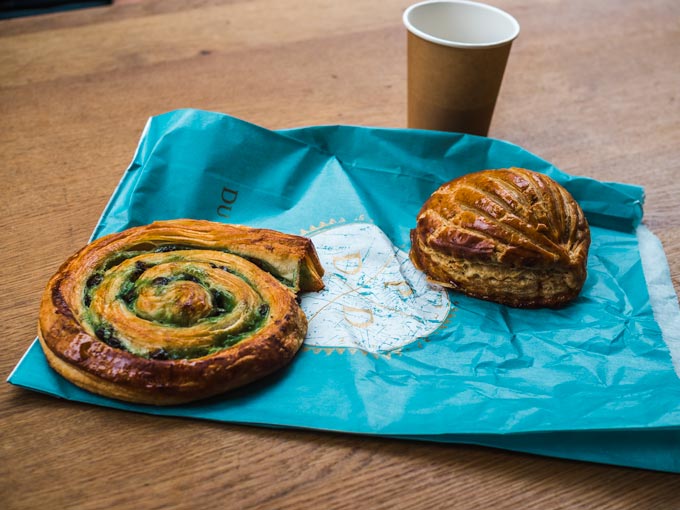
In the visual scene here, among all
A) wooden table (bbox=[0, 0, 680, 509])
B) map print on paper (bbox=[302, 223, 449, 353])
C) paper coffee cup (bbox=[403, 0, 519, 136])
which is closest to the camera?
wooden table (bbox=[0, 0, 680, 509])

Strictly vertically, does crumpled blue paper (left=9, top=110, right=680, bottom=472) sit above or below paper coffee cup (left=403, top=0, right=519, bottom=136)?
below

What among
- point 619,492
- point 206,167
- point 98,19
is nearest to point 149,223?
point 206,167

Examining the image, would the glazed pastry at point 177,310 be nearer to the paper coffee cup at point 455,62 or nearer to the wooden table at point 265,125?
the wooden table at point 265,125

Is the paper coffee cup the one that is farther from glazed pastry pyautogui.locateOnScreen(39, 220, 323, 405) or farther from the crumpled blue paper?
glazed pastry pyautogui.locateOnScreen(39, 220, 323, 405)

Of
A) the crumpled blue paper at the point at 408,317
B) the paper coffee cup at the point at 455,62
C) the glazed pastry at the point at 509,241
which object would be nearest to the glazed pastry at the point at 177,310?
the crumpled blue paper at the point at 408,317

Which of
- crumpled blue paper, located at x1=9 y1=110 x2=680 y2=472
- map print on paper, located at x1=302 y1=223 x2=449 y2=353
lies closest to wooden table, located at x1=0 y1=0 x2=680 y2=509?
crumpled blue paper, located at x1=9 y1=110 x2=680 y2=472

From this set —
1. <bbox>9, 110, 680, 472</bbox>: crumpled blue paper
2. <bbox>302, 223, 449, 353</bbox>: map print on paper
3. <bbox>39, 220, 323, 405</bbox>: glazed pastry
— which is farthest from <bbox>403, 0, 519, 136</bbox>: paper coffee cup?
<bbox>39, 220, 323, 405</bbox>: glazed pastry

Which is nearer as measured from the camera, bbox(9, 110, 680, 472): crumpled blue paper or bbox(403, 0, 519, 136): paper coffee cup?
bbox(9, 110, 680, 472): crumpled blue paper

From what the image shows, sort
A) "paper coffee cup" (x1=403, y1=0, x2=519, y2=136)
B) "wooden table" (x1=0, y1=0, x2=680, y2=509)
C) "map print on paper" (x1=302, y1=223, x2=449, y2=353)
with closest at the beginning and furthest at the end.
A: "wooden table" (x1=0, y1=0, x2=680, y2=509) → "map print on paper" (x1=302, y1=223, x2=449, y2=353) → "paper coffee cup" (x1=403, y1=0, x2=519, y2=136)
